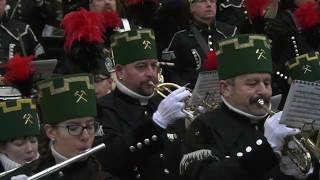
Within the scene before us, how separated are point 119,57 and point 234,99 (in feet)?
4.93

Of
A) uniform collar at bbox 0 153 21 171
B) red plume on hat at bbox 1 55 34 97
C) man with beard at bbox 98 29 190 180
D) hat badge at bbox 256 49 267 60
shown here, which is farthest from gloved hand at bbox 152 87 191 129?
red plume on hat at bbox 1 55 34 97

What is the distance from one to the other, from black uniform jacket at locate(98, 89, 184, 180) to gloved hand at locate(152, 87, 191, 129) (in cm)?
7

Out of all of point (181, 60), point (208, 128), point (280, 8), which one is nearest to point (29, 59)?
point (208, 128)

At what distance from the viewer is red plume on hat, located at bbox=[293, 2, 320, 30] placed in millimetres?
9336

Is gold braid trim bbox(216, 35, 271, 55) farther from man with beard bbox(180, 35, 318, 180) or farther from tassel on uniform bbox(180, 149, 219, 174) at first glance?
tassel on uniform bbox(180, 149, 219, 174)

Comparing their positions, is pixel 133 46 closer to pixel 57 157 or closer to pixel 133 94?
pixel 133 94

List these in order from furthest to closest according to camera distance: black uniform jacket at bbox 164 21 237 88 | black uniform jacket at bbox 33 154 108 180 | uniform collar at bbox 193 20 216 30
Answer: uniform collar at bbox 193 20 216 30 → black uniform jacket at bbox 164 21 237 88 → black uniform jacket at bbox 33 154 108 180

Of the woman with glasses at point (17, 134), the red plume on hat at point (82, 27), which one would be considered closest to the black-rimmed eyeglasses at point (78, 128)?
the woman with glasses at point (17, 134)

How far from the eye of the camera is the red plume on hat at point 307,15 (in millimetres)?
9336

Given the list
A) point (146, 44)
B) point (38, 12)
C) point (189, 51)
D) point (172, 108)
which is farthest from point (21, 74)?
point (38, 12)

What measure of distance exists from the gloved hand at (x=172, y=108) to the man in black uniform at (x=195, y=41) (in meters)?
3.10

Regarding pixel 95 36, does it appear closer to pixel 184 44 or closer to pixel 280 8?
pixel 184 44

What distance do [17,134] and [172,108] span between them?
110 cm

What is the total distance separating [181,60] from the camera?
393 inches
